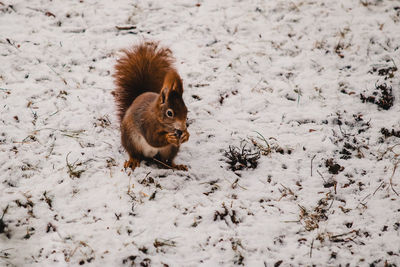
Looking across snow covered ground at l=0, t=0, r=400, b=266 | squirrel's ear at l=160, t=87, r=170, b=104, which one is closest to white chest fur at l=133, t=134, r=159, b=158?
snow covered ground at l=0, t=0, r=400, b=266

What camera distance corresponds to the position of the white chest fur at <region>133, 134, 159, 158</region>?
2268 mm

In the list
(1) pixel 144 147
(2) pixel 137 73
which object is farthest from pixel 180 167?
(2) pixel 137 73

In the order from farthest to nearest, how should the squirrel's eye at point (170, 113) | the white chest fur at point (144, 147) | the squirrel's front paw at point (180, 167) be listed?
the squirrel's front paw at point (180, 167) → the white chest fur at point (144, 147) → the squirrel's eye at point (170, 113)

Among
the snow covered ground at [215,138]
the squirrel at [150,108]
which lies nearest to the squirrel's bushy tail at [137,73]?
the squirrel at [150,108]

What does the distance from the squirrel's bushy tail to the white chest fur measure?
323 millimetres

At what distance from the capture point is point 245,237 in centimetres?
192

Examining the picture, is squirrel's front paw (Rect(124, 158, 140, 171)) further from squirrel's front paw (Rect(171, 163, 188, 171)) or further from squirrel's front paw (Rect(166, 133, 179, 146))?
squirrel's front paw (Rect(166, 133, 179, 146))

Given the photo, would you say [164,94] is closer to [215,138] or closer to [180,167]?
[180,167]

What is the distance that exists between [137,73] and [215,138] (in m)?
0.81

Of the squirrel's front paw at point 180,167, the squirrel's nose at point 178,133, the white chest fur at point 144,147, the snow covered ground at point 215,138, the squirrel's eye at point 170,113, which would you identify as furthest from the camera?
the squirrel's front paw at point 180,167

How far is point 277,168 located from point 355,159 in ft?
1.91

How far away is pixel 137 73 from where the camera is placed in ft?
8.08

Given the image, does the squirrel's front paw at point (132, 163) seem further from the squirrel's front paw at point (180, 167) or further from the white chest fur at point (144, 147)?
the squirrel's front paw at point (180, 167)

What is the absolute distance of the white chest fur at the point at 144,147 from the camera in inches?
89.3
